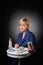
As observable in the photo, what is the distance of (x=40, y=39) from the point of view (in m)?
1.36

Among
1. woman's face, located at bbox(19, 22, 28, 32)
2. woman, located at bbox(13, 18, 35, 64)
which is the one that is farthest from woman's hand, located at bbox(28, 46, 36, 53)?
woman's face, located at bbox(19, 22, 28, 32)

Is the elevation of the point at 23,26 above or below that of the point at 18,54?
above

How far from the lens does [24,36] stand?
1.36 meters

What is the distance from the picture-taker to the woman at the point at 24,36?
1.35 metres

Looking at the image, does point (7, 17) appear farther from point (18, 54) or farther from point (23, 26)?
point (18, 54)

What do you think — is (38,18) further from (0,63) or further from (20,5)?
(0,63)

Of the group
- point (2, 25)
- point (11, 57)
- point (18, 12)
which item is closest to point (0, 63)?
point (11, 57)

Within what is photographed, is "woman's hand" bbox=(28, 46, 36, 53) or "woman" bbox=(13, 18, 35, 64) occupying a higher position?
"woman" bbox=(13, 18, 35, 64)

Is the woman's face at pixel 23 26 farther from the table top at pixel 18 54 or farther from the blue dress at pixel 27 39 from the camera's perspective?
the table top at pixel 18 54

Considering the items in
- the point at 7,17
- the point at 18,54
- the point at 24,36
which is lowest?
the point at 18,54

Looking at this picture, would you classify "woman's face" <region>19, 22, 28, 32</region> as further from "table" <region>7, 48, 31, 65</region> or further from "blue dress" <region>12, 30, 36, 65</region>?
"table" <region>7, 48, 31, 65</region>

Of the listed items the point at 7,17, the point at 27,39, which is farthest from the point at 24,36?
the point at 7,17

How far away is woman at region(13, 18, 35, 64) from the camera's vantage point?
1351 millimetres

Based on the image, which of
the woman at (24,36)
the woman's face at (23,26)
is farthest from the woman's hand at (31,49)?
the woman's face at (23,26)
